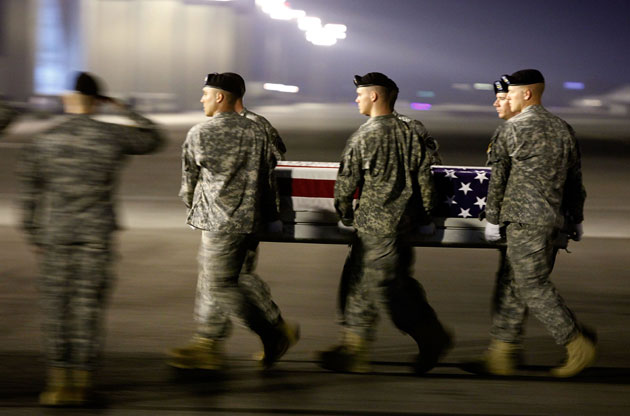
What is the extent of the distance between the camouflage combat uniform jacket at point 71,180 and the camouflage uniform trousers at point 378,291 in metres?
1.47

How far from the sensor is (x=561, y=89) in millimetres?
126500

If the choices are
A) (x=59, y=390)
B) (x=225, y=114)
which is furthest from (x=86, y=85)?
(x=59, y=390)

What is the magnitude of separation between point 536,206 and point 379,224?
853mm

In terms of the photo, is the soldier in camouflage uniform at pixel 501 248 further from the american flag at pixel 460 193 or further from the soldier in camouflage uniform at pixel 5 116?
the soldier in camouflage uniform at pixel 5 116

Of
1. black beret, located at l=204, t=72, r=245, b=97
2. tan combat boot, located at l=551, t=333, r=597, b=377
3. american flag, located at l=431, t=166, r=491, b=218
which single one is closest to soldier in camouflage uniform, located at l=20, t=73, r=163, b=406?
black beret, located at l=204, t=72, r=245, b=97

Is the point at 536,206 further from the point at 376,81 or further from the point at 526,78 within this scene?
the point at 376,81

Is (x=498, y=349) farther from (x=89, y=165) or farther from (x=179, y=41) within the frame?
(x=179, y=41)

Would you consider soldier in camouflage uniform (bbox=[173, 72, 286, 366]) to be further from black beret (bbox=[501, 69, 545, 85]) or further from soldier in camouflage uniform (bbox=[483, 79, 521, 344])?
black beret (bbox=[501, 69, 545, 85])

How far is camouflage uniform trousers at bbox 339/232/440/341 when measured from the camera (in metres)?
5.34

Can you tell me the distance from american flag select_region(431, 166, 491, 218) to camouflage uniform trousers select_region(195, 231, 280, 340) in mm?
1150

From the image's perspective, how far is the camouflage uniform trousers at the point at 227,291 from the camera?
5199 millimetres

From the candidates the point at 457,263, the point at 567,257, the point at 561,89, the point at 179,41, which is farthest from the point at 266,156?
the point at 561,89

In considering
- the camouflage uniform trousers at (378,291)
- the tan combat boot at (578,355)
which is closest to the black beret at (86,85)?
the camouflage uniform trousers at (378,291)

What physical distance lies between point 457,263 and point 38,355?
4774mm
